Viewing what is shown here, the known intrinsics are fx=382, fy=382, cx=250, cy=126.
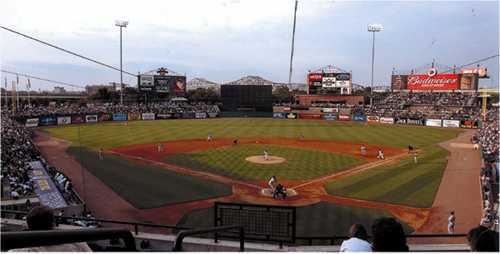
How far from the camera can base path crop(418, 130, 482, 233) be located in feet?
54.5

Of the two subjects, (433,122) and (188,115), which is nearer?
(433,122)

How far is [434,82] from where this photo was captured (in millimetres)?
76000

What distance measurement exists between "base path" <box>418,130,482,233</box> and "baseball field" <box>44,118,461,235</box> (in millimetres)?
547

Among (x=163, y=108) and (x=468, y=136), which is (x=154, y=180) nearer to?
(x=468, y=136)

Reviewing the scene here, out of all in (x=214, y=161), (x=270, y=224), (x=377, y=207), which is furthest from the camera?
(x=214, y=161)

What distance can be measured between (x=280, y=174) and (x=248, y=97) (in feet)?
195

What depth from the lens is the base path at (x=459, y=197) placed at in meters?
16.6

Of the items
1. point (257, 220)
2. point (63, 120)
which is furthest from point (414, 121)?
point (257, 220)

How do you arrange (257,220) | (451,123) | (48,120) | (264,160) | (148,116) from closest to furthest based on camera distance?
1. (257,220)
2. (264,160)
3. (48,120)
4. (451,123)
5. (148,116)

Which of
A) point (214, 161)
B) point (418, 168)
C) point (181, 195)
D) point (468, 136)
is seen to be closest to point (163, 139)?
point (214, 161)

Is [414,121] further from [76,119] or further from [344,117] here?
[76,119]

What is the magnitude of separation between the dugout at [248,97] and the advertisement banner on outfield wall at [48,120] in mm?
35986

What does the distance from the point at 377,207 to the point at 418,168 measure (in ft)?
34.4

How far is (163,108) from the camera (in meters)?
79.6
